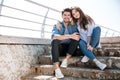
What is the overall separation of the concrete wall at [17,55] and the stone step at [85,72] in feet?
0.59

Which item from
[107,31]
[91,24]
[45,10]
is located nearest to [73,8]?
[91,24]

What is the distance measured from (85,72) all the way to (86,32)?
1.95ft

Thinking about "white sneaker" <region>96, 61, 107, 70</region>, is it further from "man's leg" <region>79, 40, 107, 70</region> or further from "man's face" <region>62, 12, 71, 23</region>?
"man's face" <region>62, 12, 71, 23</region>

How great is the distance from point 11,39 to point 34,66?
53cm

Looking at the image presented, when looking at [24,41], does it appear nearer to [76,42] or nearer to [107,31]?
[76,42]

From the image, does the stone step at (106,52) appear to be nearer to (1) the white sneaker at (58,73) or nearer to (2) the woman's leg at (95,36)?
(2) the woman's leg at (95,36)

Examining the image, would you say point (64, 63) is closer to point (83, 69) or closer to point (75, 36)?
point (83, 69)

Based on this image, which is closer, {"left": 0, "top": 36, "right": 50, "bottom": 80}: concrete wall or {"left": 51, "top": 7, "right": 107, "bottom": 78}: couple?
{"left": 0, "top": 36, "right": 50, "bottom": 80}: concrete wall

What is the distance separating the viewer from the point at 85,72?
2010 mm

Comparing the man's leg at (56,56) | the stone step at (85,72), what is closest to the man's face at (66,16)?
the man's leg at (56,56)

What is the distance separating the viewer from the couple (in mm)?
2176

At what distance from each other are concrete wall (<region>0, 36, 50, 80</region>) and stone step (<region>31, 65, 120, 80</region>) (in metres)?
0.18

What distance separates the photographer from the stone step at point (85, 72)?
1.86 meters

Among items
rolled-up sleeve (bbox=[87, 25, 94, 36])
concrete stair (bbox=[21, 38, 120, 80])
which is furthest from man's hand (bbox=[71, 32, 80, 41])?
concrete stair (bbox=[21, 38, 120, 80])
